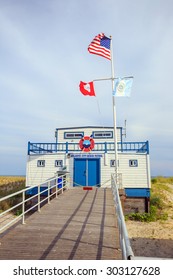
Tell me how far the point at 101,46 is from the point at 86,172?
9.72 meters

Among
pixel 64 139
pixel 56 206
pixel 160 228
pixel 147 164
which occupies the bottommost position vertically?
pixel 160 228

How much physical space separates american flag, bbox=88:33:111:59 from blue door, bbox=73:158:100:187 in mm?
8235

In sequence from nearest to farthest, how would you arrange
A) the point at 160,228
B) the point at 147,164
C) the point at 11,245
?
the point at 11,245
the point at 160,228
the point at 147,164

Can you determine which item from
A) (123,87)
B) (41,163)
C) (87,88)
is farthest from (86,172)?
(123,87)

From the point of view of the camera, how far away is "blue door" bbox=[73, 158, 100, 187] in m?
17.8

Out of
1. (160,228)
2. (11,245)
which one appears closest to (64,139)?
(160,228)

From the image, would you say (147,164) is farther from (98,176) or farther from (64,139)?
(64,139)

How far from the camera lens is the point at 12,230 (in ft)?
21.9

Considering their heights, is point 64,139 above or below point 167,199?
above

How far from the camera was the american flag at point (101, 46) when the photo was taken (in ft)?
47.8

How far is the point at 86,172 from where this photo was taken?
1792cm

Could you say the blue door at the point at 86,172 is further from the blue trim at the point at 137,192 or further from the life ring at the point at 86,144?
the blue trim at the point at 137,192
